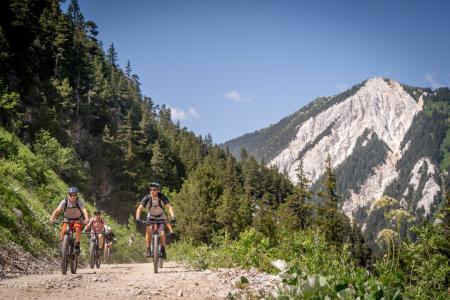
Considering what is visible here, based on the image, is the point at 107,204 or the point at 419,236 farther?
the point at 107,204

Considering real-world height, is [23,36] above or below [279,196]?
above

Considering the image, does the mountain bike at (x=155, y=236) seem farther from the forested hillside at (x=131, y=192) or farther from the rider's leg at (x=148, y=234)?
the forested hillside at (x=131, y=192)

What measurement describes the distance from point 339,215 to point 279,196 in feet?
209

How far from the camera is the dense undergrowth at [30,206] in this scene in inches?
532

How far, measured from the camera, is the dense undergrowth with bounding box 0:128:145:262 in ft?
44.4

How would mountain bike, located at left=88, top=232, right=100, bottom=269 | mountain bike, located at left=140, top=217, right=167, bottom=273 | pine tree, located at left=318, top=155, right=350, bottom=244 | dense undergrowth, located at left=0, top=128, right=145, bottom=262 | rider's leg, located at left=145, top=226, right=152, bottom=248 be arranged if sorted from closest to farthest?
mountain bike, located at left=140, top=217, right=167, bottom=273 → rider's leg, located at left=145, top=226, right=152, bottom=248 → dense undergrowth, located at left=0, top=128, right=145, bottom=262 → mountain bike, located at left=88, top=232, right=100, bottom=269 → pine tree, located at left=318, top=155, right=350, bottom=244

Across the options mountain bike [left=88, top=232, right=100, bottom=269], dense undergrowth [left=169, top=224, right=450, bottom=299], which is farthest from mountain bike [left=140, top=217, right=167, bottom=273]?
mountain bike [left=88, top=232, right=100, bottom=269]

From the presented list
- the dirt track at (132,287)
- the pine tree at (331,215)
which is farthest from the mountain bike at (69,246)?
the pine tree at (331,215)

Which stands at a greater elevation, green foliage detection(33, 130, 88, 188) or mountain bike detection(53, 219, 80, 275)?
green foliage detection(33, 130, 88, 188)

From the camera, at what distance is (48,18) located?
52.9 metres

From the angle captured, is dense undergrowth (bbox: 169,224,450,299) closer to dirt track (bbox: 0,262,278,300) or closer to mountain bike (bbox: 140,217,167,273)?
dirt track (bbox: 0,262,278,300)

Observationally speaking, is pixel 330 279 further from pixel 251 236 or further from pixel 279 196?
pixel 279 196

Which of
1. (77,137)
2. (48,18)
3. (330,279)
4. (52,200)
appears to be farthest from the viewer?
(77,137)

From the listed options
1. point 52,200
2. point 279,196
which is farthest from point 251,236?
point 279,196
